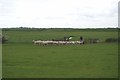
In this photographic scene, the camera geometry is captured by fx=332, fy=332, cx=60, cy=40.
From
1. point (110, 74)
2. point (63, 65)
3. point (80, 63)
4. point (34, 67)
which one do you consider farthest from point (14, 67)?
point (110, 74)

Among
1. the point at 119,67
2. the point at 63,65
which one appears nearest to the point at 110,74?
the point at 119,67

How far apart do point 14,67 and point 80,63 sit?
387 cm

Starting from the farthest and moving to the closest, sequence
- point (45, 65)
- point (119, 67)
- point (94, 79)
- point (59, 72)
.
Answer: point (45, 65) < point (119, 67) < point (59, 72) < point (94, 79)

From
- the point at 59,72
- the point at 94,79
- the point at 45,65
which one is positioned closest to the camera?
the point at 94,79

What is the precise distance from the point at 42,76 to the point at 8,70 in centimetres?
243

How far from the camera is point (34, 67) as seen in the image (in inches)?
682

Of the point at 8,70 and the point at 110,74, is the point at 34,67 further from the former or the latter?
the point at 110,74

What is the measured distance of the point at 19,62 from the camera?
19344 mm

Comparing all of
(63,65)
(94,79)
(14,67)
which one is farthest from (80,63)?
(94,79)

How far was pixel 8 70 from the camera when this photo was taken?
1622cm

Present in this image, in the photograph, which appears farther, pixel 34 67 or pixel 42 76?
pixel 34 67

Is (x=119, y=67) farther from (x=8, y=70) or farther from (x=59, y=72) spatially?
(x=8, y=70)

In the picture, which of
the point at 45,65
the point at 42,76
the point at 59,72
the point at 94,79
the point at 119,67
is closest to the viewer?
the point at 94,79

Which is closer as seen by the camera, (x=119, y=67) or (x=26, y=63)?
(x=119, y=67)
